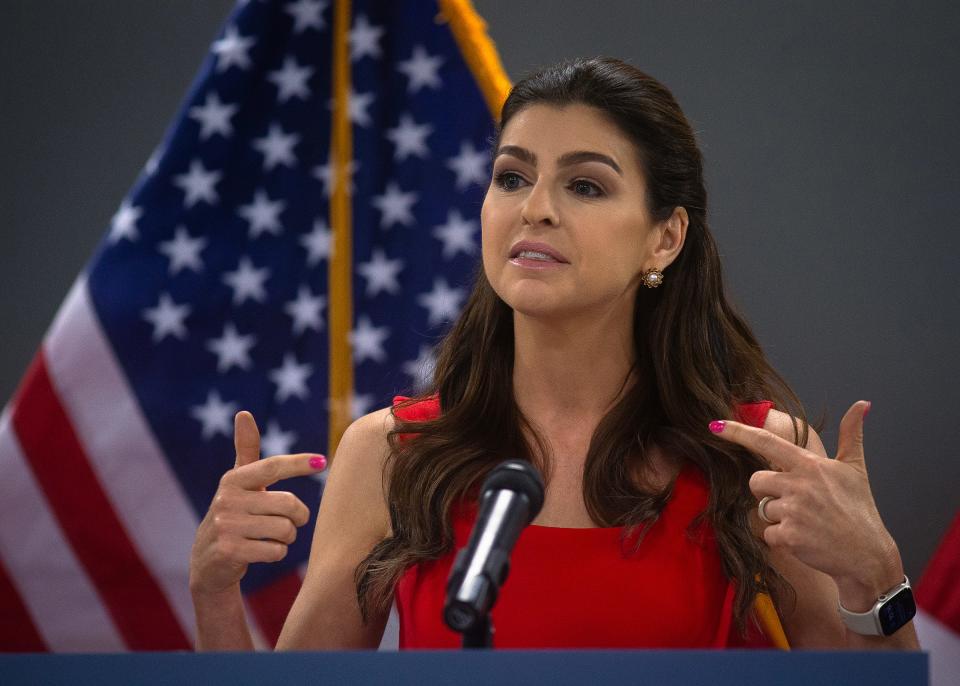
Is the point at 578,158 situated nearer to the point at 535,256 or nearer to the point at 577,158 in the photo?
the point at 577,158

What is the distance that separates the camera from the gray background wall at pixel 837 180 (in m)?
2.58

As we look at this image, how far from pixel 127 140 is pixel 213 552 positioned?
5.79ft

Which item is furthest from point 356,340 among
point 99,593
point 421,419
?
point 99,593

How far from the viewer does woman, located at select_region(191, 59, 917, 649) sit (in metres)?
1.60

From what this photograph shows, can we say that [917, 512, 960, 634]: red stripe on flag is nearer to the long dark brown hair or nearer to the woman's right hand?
the long dark brown hair

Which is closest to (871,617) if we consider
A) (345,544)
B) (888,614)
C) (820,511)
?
(888,614)

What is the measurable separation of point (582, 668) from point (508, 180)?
1.02 metres

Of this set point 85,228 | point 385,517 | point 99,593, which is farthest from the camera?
point 85,228

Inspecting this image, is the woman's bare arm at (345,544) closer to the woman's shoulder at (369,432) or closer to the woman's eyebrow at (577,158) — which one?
the woman's shoulder at (369,432)

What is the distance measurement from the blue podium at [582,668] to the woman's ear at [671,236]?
102cm

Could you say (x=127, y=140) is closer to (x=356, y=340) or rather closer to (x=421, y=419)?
(x=356, y=340)

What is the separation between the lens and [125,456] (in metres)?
2.32

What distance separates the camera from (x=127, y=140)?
116 inches

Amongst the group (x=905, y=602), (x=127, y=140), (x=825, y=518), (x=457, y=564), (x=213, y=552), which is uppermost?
(x=127, y=140)
